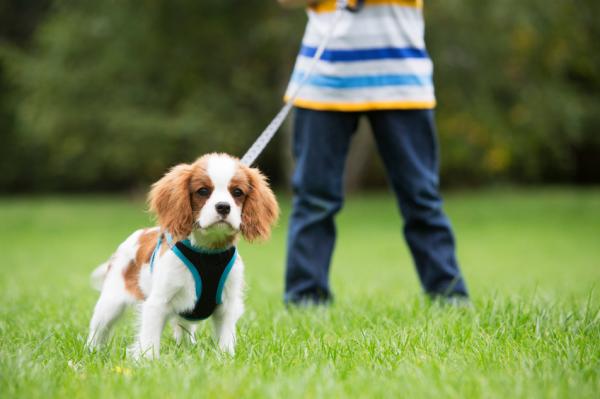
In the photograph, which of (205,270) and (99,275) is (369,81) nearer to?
(205,270)

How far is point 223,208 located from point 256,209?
0.98 feet

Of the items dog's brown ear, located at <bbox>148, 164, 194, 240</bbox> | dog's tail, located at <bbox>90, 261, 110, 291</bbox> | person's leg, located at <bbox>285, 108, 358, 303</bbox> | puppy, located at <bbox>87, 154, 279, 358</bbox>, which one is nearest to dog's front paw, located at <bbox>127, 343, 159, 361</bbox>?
puppy, located at <bbox>87, 154, 279, 358</bbox>

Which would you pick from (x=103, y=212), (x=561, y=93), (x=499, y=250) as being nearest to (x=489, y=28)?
(x=561, y=93)

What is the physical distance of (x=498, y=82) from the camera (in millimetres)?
18203

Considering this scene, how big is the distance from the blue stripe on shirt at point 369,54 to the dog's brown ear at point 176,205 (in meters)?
1.53

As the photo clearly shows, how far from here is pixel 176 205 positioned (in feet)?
10.7

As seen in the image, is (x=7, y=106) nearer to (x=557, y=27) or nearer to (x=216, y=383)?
(x=557, y=27)

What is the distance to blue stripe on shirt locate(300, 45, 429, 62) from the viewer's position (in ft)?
14.5

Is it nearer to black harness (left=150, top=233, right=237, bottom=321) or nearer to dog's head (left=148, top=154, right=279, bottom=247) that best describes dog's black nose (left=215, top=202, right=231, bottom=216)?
dog's head (left=148, top=154, right=279, bottom=247)

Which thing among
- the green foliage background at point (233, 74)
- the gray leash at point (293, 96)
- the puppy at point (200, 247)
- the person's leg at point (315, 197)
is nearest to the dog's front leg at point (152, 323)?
the puppy at point (200, 247)

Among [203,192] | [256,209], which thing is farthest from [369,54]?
[203,192]

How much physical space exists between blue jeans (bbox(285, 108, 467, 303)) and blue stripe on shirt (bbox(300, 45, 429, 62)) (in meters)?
0.34

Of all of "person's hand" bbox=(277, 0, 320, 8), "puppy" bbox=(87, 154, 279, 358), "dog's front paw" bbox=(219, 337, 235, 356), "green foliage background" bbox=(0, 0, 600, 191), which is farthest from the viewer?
"green foliage background" bbox=(0, 0, 600, 191)

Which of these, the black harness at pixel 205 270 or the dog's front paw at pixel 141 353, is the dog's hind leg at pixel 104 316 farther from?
the black harness at pixel 205 270
